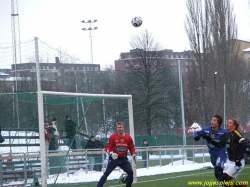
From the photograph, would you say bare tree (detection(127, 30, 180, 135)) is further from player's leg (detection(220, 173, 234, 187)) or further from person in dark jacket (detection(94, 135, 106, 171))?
player's leg (detection(220, 173, 234, 187))

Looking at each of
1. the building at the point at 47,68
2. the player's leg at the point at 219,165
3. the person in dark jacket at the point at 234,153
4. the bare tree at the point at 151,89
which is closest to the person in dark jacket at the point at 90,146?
the building at the point at 47,68

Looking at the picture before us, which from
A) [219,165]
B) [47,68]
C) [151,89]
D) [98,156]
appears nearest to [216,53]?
[151,89]

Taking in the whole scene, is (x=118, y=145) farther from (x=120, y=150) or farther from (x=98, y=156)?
(x=98, y=156)

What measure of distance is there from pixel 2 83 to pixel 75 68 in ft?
45.5

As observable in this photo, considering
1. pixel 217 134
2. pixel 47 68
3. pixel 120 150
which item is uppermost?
pixel 47 68

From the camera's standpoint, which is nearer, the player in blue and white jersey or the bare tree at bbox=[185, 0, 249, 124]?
the player in blue and white jersey

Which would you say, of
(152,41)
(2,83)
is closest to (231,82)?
(152,41)

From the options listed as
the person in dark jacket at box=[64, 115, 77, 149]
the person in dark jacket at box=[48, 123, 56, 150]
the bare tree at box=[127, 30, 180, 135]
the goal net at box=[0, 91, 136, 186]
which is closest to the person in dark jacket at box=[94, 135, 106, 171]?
the goal net at box=[0, 91, 136, 186]

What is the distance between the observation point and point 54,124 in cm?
1383

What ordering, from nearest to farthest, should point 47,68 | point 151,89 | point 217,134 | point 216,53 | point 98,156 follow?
point 217,134, point 98,156, point 47,68, point 151,89, point 216,53

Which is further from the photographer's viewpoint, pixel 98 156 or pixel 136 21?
pixel 136 21

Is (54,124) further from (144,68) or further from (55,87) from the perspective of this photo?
(144,68)

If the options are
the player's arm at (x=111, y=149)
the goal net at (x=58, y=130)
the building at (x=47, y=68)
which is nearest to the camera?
the player's arm at (x=111, y=149)

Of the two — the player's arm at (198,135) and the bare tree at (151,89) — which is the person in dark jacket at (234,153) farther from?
the bare tree at (151,89)
